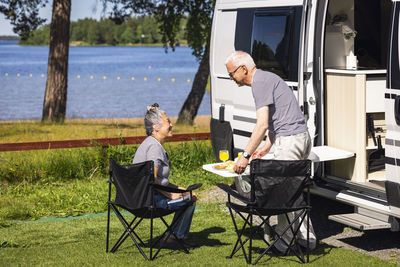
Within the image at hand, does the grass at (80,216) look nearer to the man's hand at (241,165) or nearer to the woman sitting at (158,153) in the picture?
the woman sitting at (158,153)

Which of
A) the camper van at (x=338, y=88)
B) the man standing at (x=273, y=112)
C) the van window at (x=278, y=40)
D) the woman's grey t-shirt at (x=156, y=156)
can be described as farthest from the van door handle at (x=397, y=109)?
the woman's grey t-shirt at (x=156, y=156)

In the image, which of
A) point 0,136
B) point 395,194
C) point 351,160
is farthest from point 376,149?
point 0,136

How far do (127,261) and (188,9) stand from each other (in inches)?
426

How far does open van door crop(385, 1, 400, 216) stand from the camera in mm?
5062

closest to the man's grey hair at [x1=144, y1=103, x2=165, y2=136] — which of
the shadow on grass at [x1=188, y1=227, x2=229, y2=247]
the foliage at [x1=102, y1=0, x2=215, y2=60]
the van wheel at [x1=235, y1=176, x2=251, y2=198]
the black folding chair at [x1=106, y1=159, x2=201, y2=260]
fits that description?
the black folding chair at [x1=106, y1=159, x2=201, y2=260]

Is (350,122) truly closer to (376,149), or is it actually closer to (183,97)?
(376,149)

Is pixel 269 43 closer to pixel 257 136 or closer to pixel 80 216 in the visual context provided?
pixel 257 136

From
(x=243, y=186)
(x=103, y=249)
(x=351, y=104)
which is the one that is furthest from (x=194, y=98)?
(x=103, y=249)

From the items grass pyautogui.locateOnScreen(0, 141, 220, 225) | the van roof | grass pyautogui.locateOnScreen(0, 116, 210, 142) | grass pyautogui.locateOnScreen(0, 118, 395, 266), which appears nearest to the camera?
grass pyautogui.locateOnScreen(0, 118, 395, 266)

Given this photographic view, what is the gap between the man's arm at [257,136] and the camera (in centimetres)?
512

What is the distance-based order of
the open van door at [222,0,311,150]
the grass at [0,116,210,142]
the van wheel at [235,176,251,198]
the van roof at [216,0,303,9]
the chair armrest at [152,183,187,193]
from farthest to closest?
the grass at [0,116,210,142] < the van wheel at [235,176,251,198] < the van roof at [216,0,303,9] < the open van door at [222,0,311,150] < the chair armrest at [152,183,187,193]

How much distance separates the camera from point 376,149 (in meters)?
6.31

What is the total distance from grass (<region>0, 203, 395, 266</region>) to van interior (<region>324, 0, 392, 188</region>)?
2.88 feet

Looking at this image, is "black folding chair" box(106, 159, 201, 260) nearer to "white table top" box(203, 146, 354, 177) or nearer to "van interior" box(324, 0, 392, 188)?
"white table top" box(203, 146, 354, 177)
